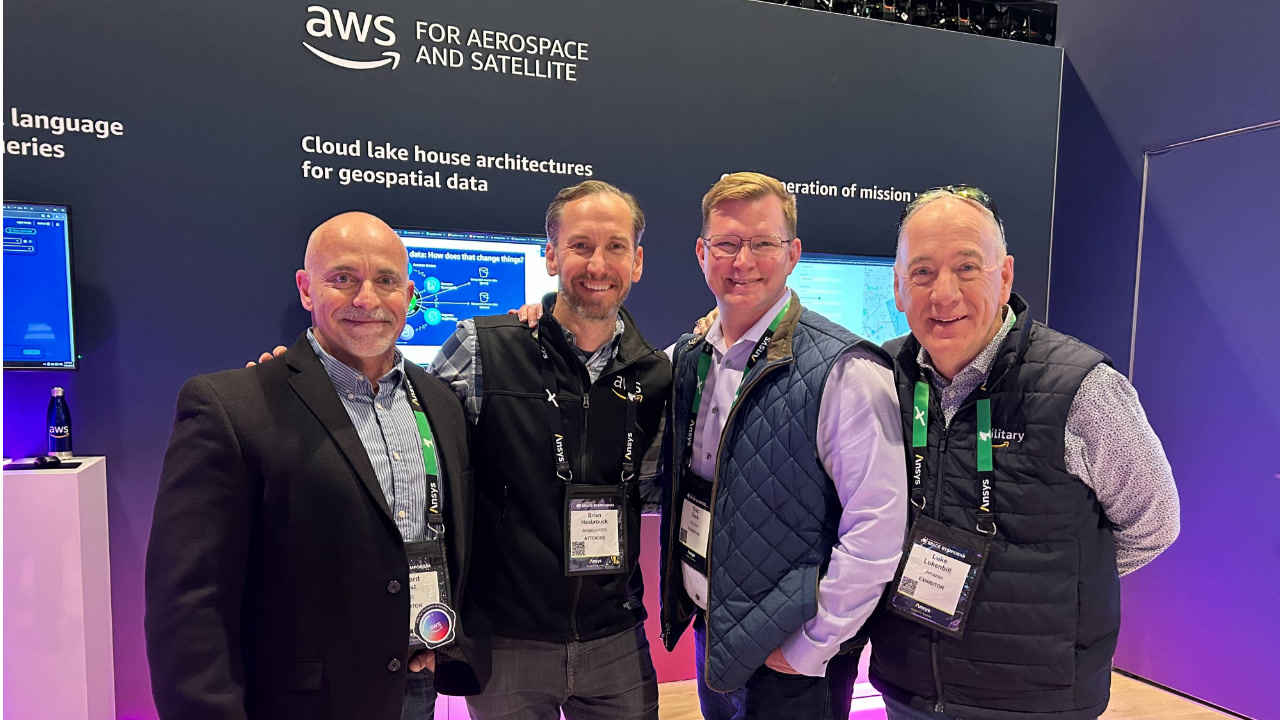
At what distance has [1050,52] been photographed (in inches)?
181

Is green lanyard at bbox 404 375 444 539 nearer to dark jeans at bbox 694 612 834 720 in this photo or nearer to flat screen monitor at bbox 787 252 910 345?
dark jeans at bbox 694 612 834 720

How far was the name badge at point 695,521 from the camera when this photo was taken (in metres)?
2.05

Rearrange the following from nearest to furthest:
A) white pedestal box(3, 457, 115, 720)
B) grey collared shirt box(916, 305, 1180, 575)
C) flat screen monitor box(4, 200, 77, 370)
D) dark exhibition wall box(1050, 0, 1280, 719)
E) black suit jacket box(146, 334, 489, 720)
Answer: black suit jacket box(146, 334, 489, 720)
grey collared shirt box(916, 305, 1180, 575)
white pedestal box(3, 457, 115, 720)
flat screen monitor box(4, 200, 77, 370)
dark exhibition wall box(1050, 0, 1280, 719)

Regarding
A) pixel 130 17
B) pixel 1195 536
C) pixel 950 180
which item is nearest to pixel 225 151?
pixel 130 17

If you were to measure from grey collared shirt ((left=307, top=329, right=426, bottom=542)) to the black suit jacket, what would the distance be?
0.06 metres

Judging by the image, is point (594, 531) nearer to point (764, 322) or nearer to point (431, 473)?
point (431, 473)

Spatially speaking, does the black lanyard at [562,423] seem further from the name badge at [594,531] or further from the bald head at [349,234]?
the bald head at [349,234]

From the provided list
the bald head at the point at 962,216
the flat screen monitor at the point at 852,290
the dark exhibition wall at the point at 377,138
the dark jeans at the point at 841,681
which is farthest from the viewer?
the flat screen monitor at the point at 852,290

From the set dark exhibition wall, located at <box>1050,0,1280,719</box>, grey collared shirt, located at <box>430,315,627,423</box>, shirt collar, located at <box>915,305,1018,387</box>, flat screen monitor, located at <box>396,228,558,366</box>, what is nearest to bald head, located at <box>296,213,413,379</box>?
grey collared shirt, located at <box>430,315,627,423</box>

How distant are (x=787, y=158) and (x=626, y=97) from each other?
98 centimetres

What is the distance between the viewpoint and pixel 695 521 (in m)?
2.10

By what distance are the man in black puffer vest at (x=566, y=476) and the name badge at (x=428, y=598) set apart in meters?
0.25

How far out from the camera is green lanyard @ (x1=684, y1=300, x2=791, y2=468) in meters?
2.02

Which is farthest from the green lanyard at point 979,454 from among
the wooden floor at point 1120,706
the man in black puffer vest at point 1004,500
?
the wooden floor at point 1120,706
